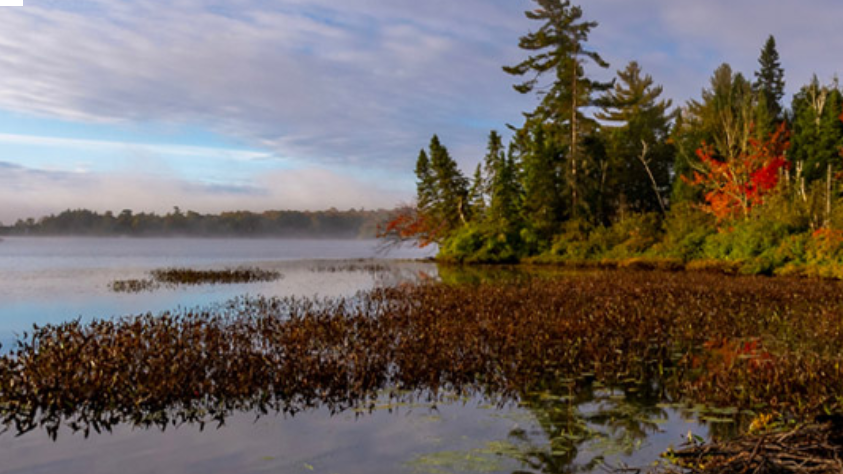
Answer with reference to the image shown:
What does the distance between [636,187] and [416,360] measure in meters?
40.8

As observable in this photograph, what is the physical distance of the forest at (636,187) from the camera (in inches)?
1099

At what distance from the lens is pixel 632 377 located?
902cm

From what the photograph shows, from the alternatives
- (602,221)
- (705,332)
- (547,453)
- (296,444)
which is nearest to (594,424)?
(547,453)

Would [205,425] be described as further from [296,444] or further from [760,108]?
[760,108]

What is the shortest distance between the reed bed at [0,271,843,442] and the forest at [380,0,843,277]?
14.4 metres

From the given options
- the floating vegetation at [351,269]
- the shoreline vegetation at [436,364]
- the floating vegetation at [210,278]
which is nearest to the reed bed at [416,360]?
the shoreline vegetation at [436,364]

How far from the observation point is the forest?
27.9 meters

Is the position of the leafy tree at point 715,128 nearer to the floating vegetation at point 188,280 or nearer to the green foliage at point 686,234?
the green foliage at point 686,234

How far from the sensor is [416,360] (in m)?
9.55

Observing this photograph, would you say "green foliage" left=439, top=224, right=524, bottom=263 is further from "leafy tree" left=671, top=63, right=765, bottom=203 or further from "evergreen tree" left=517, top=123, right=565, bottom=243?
"leafy tree" left=671, top=63, right=765, bottom=203

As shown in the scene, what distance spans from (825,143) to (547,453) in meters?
47.5

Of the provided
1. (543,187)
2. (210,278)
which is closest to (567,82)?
(543,187)

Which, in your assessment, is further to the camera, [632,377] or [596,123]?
[596,123]

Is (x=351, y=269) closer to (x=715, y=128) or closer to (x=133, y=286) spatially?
(x=133, y=286)
